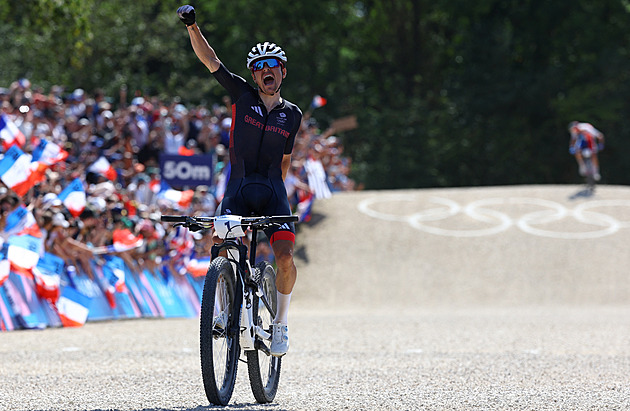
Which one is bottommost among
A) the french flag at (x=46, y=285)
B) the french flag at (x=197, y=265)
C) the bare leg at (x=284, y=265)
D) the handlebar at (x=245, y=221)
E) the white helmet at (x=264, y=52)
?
the french flag at (x=197, y=265)

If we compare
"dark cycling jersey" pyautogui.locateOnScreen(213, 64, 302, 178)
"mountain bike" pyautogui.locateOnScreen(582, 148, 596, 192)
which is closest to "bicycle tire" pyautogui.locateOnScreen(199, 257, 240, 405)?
"dark cycling jersey" pyautogui.locateOnScreen(213, 64, 302, 178)

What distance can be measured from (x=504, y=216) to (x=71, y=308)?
41.6 ft

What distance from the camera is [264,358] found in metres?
6.04

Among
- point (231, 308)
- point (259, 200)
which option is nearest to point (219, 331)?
point (231, 308)

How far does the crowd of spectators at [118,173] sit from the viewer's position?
12.2 metres

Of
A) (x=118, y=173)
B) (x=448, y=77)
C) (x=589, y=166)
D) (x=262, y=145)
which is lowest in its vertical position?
(x=589, y=166)

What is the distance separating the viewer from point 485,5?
46.8 metres

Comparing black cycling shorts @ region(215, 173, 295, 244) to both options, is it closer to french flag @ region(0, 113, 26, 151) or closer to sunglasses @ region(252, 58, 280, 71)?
sunglasses @ region(252, 58, 280, 71)

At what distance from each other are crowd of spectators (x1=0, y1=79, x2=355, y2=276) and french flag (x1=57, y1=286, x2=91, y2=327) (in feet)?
1.56

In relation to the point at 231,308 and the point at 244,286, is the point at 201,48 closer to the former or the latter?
the point at 244,286

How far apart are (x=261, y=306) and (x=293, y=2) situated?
43617 millimetres

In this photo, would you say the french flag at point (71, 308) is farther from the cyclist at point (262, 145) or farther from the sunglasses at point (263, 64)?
the sunglasses at point (263, 64)

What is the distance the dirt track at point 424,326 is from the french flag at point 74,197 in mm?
1435

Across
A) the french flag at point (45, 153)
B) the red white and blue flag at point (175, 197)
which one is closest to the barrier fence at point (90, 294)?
the red white and blue flag at point (175, 197)
